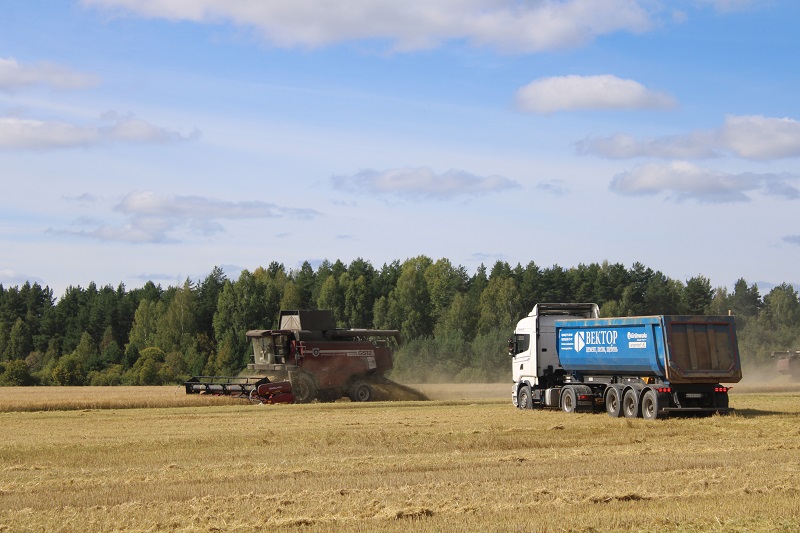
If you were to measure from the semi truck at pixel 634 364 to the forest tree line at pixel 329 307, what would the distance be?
47.1 meters

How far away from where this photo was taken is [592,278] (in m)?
108

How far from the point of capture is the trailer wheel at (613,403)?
97.0ft

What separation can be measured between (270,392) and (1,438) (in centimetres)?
1522

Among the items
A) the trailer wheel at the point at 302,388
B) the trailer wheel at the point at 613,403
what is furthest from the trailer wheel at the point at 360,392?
the trailer wheel at the point at 613,403

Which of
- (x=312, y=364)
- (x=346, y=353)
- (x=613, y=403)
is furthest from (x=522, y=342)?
(x=312, y=364)

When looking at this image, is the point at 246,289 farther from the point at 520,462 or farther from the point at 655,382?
the point at 520,462

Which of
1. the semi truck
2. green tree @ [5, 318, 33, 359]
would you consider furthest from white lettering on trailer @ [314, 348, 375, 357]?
green tree @ [5, 318, 33, 359]

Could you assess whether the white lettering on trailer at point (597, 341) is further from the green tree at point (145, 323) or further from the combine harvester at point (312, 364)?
the green tree at point (145, 323)

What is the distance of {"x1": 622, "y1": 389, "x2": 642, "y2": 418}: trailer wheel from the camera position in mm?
28547

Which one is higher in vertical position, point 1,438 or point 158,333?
point 158,333

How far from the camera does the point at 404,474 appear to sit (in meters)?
16.7

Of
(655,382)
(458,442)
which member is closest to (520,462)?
(458,442)

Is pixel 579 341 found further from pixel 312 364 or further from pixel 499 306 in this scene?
pixel 499 306

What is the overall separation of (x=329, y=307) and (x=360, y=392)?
74903 mm
